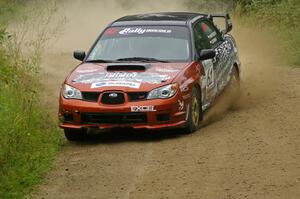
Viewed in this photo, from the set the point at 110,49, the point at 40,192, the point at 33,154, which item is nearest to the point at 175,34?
the point at 110,49

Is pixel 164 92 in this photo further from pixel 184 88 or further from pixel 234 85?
pixel 234 85

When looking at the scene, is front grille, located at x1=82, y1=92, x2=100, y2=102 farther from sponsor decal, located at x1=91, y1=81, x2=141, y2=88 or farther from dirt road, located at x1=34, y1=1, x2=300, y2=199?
dirt road, located at x1=34, y1=1, x2=300, y2=199

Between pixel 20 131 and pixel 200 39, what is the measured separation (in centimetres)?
371

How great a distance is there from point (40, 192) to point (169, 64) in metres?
3.52

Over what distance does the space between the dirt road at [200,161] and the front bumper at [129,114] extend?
0.26 m

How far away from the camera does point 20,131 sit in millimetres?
8844

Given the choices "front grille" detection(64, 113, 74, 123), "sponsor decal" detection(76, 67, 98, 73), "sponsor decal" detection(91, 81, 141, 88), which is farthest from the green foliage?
"sponsor decal" detection(91, 81, 141, 88)

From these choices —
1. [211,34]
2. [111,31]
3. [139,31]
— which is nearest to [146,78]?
[139,31]

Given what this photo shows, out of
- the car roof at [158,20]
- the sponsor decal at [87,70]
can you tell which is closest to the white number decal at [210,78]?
the car roof at [158,20]

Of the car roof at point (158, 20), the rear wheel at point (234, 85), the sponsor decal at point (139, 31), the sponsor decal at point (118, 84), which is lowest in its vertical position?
the rear wheel at point (234, 85)

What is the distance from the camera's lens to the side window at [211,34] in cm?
1181

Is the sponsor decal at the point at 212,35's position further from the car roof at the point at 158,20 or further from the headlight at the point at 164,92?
the headlight at the point at 164,92

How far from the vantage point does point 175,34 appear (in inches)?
434

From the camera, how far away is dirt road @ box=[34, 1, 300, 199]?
7.23 m
